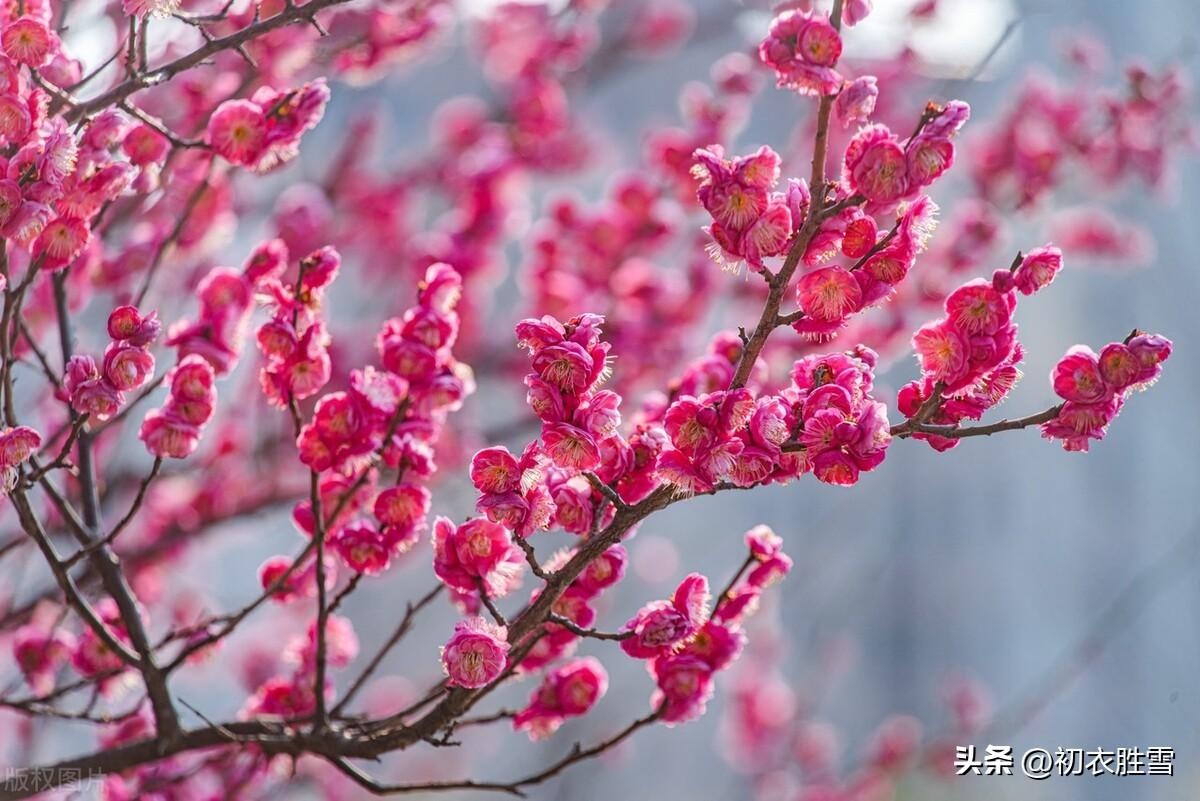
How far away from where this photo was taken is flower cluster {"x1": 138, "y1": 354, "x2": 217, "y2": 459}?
0.80 meters

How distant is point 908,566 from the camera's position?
4.53m

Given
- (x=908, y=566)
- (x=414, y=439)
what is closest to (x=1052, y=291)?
(x=908, y=566)

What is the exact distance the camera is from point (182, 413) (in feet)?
2.67

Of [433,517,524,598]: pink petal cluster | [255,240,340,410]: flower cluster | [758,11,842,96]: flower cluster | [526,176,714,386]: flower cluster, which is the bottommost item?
[433,517,524,598]: pink petal cluster

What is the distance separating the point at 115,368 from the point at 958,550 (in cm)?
427

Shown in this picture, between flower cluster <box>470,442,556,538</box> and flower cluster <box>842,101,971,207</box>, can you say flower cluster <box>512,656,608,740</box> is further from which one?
flower cluster <box>842,101,971,207</box>

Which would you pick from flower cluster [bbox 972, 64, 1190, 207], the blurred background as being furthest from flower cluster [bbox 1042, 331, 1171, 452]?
the blurred background

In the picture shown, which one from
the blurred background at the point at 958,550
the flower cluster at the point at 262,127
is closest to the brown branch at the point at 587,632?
the flower cluster at the point at 262,127

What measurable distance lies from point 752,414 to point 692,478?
6cm

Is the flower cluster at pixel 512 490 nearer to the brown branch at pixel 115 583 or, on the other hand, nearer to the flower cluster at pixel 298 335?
the flower cluster at pixel 298 335

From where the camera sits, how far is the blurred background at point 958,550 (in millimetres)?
3984

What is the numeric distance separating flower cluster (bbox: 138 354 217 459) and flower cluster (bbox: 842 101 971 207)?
19.7 inches

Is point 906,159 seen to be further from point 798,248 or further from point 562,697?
point 562,697

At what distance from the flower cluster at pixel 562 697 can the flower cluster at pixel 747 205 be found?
15.3 inches
